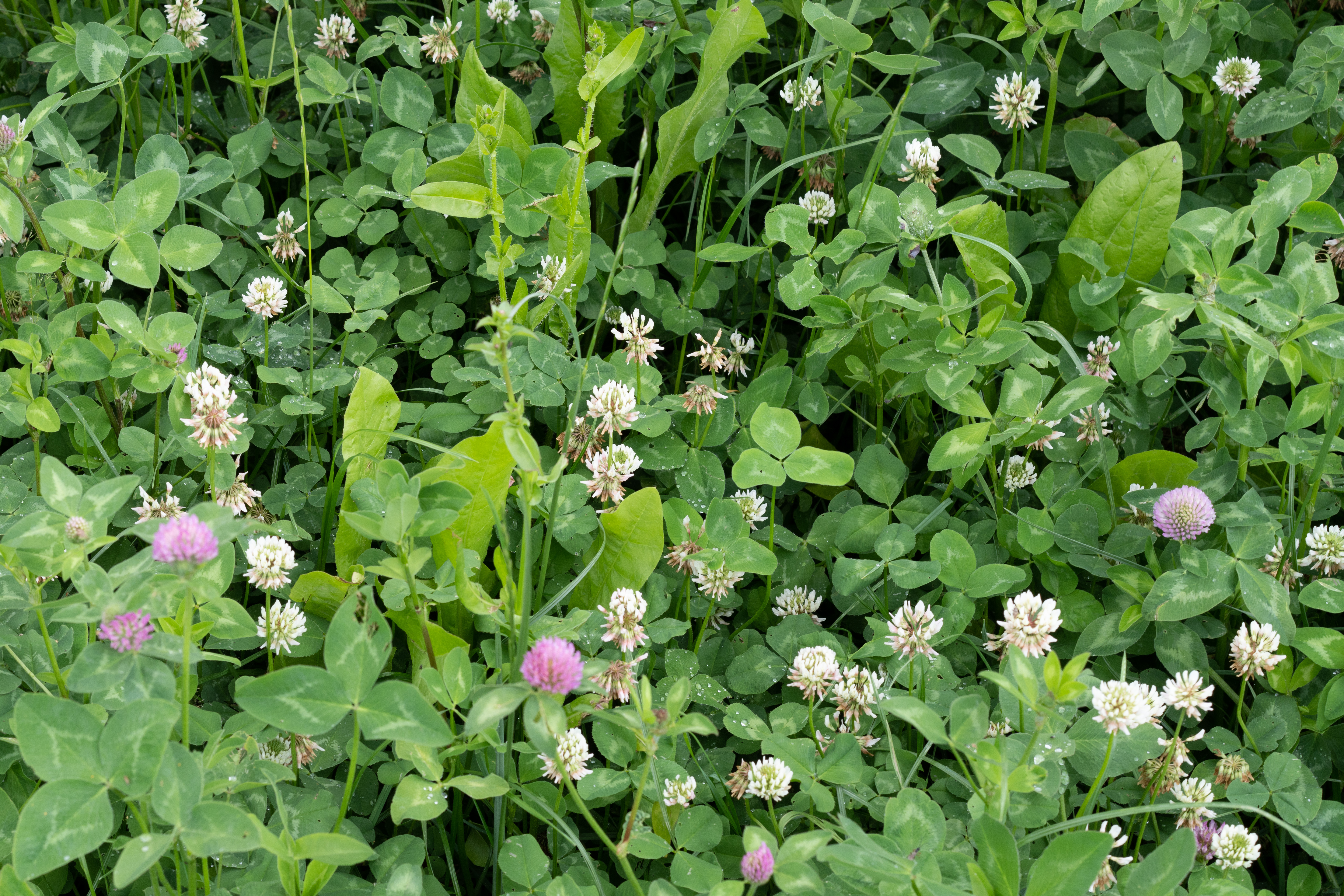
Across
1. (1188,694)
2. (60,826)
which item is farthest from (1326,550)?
(60,826)

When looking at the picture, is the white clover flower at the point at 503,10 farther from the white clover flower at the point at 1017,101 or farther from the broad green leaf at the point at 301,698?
the broad green leaf at the point at 301,698

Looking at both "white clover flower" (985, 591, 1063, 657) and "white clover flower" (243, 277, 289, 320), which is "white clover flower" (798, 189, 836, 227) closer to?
"white clover flower" (985, 591, 1063, 657)

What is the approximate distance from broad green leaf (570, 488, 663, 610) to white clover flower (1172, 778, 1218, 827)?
0.85m

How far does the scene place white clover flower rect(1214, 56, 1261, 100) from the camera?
7.62ft

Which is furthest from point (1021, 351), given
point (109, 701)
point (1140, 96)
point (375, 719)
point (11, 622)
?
point (11, 622)

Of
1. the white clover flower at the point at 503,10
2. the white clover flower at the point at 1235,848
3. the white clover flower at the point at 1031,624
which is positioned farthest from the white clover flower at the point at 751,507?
the white clover flower at the point at 503,10

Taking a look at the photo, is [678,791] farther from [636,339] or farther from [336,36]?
[336,36]

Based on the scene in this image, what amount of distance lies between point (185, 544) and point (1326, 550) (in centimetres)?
174

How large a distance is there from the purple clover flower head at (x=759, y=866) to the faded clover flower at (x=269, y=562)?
868 millimetres

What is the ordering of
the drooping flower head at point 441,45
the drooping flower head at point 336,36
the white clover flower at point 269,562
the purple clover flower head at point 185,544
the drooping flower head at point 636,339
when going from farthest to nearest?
the drooping flower head at point 336,36, the drooping flower head at point 441,45, the drooping flower head at point 636,339, the white clover flower at point 269,562, the purple clover flower head at point 185,544

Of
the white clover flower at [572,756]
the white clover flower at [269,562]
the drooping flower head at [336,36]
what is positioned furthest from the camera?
the drooping flower head at [336,36]

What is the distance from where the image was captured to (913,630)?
5.75ft

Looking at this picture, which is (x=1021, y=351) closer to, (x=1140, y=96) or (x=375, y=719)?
(x=1140, y=96)

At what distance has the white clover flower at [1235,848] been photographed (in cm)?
160
